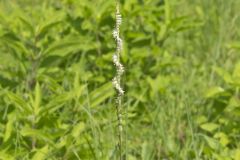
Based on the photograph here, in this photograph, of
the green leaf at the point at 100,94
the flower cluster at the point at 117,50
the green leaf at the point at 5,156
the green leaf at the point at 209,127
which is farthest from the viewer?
the green leaf at the point at 209,127

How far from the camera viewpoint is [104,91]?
8.54 feet

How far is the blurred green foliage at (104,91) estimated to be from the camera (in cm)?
239

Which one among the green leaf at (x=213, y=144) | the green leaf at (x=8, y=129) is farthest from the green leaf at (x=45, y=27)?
the green leaf at (x=213, y=144)

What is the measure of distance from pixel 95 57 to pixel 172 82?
1.55 ft

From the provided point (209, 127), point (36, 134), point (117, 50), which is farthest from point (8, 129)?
point (209, 127)

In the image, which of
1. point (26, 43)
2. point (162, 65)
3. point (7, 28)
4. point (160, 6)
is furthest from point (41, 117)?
point (160, 6)

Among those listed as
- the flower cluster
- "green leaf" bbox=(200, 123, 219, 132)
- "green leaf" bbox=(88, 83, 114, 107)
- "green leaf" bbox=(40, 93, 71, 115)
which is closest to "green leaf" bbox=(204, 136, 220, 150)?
"green leaf" bbox=(200, 123, 219, 132)

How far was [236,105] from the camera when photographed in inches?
108

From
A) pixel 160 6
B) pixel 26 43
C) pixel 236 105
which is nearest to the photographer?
pixel 236 105

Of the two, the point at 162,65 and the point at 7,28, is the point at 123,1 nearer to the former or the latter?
the point at 162,65

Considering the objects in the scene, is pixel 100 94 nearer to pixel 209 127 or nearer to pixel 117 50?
pixel 209 127

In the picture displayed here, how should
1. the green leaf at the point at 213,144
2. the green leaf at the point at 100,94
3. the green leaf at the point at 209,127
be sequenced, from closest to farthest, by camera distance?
the green leaf at the point at 213,144 → the green leaf at the point at 100,94 → the green leaf at the point at 209,127

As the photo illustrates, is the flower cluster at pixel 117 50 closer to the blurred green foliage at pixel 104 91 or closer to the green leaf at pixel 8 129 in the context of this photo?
the blurred green foliage at pixel 104 91

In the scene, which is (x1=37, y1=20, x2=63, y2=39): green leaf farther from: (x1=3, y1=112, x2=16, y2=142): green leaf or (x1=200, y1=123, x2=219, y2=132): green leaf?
(x1=200, y1=123, x2=219, y2=132): green leaf
